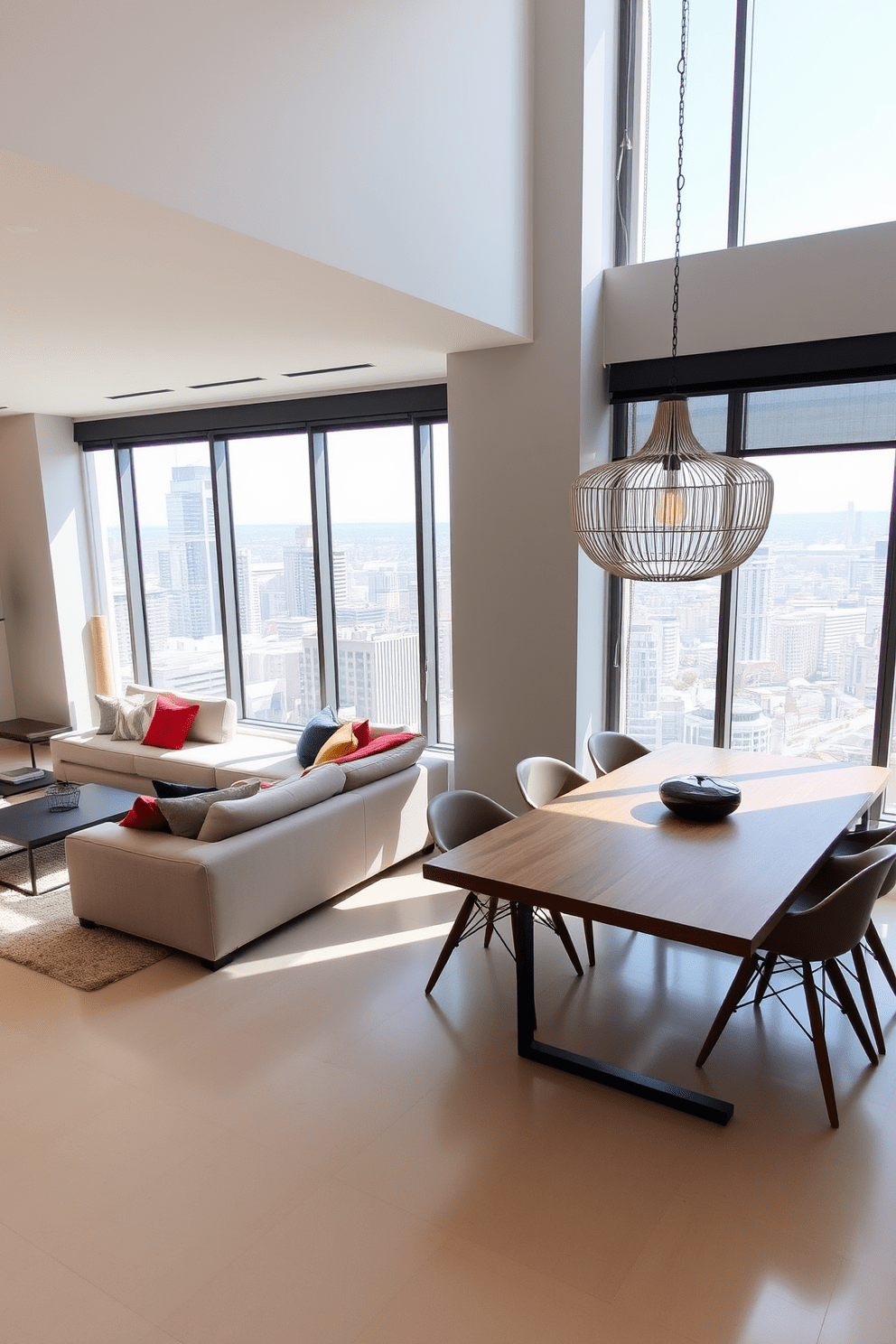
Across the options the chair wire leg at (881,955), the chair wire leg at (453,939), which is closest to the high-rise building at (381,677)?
the chair wire leg at (453,939)

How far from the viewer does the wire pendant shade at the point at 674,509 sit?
9.91 ft

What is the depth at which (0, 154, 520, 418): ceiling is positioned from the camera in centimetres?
285

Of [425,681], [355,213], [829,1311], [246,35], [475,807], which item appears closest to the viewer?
[829,1311]

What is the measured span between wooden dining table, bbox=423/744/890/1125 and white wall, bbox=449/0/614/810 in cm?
125

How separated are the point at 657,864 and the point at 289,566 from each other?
187 inches

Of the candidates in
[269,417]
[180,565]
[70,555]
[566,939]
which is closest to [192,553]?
[180,565]

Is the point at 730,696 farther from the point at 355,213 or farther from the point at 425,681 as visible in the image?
the point at 355,213

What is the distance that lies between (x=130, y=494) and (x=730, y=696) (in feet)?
18.6

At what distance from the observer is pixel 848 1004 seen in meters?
3.11

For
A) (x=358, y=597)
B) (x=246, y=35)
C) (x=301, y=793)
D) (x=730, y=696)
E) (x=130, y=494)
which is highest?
(x=246, y=35)

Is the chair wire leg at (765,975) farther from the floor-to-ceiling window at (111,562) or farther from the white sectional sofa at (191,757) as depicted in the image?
the floor-to-ceiling window at (111,562)

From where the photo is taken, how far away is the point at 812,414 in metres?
4.70

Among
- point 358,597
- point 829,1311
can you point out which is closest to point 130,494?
point 358,597

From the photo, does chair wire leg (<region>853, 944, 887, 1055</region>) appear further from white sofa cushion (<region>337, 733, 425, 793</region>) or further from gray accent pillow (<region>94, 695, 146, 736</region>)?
gray accent pillow (<region>94, 695, 146, 736</region>)
